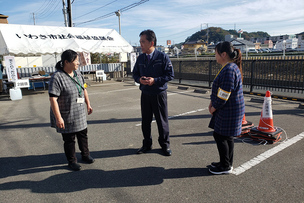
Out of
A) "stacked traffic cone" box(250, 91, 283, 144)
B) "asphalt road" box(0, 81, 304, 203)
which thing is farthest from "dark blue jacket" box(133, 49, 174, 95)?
"stacked traffic cone" box(250, 91, 283, 144)

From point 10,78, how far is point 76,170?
8.26 meters

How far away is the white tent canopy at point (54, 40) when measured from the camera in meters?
10.4

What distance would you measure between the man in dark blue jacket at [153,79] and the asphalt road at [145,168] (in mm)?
514

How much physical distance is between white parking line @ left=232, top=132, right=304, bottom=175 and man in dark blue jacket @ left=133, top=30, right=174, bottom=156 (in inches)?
43.7

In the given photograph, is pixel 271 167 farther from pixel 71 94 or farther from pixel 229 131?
pixel 71 94

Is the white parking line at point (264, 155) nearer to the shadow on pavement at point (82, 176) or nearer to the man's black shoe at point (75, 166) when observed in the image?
the shadow on pavement at point (82, 176)

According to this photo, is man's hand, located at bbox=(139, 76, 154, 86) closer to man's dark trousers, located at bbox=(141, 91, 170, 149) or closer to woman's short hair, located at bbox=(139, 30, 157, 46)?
man's dark trousers, located at bbox=(141, 91, 170, 149)

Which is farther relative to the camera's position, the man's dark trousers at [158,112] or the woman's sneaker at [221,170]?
the man's dark trousers at [158,112]

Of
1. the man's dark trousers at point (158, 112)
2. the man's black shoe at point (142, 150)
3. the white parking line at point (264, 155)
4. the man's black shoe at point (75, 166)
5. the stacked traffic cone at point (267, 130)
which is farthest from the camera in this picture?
→ the stacked traffic cone at point (267, 130)

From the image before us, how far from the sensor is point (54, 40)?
1198 centimetres

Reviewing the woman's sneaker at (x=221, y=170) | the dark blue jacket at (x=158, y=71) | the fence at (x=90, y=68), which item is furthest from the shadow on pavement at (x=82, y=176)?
the fence at (x=90, y=68)

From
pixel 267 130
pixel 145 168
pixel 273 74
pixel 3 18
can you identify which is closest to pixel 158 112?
pixel 145 168

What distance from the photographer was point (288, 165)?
323 cm

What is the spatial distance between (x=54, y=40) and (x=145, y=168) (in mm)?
10966
